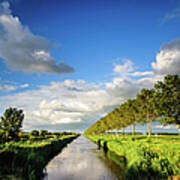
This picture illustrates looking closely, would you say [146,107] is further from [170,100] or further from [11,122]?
[11,122]

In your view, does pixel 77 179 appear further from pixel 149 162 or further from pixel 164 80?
pixel 164 80

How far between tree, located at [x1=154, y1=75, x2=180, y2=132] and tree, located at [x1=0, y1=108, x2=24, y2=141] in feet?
183

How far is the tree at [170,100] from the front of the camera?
111 feet

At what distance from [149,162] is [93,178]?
13.9 ft

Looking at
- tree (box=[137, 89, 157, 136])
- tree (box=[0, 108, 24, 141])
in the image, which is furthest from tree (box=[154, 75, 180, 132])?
tree (box=[0, 108, 24, 141])

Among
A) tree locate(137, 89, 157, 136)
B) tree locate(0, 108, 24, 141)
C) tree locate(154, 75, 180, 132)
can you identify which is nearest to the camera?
tree locate(154, 75, 180, 132)

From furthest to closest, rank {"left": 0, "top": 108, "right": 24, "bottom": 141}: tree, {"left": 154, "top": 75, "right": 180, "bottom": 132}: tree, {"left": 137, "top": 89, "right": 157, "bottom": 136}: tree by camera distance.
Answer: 1. {"left": 0, "top": 108, "right": 24, "bottom": 141}: tree
2. {"left": 137, "top": 89, "right": 157, "bottom": 136}: tree
3. {"left": 154, "top": 75, "right": 180, "bottom": 132}: tree

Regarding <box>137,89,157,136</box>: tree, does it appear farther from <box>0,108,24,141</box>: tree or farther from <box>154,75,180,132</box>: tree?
<box>0,108,24,141</box>: tree

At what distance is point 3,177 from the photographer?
752 centimetres

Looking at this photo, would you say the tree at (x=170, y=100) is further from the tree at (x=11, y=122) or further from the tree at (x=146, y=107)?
the tree at (x=11, y=122)

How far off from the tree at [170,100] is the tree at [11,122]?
5593cm

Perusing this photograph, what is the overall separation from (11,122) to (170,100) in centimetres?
6093

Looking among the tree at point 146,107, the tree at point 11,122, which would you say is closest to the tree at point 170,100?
the tree at point 146,107

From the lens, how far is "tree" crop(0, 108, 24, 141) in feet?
213
